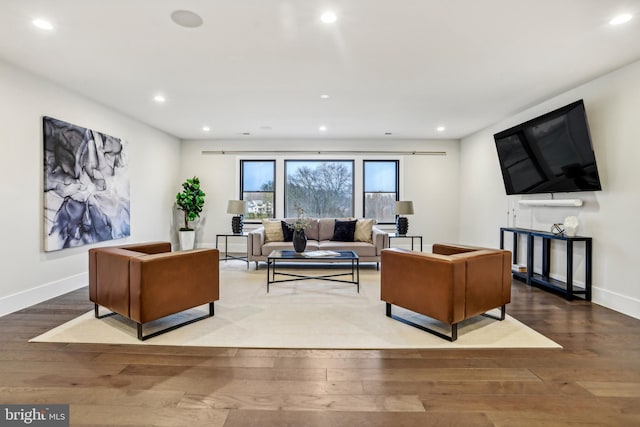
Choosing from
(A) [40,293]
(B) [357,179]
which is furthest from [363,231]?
(A) [40,293]

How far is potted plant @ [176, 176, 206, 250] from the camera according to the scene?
6.43 meters

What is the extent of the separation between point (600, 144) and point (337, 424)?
13.3 ft

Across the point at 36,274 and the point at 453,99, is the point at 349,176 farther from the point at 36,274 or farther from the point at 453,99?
the point at 36,274

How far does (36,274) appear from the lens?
349 centimetres

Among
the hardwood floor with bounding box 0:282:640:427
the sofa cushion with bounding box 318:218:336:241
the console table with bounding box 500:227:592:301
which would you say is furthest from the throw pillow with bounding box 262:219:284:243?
the console table with bounding box 500:227:592:301

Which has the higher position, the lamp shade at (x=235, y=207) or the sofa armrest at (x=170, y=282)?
the lamp shade at (x=235, y=207)

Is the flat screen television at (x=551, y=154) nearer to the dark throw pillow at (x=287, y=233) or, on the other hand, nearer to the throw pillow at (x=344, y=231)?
the throw pillow at (x=344, y=231)

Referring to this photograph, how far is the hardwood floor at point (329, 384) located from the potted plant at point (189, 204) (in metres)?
3.83

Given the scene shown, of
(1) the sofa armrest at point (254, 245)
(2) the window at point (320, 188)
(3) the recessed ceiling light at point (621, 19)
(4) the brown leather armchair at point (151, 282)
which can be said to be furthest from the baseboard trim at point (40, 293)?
(3) the recessed ceiling light at point (621, 19)

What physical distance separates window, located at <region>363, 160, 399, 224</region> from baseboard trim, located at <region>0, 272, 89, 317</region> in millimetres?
5163

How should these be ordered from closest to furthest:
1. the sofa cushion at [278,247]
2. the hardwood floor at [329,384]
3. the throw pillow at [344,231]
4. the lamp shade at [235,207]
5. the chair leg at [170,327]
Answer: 1. the hardwood floor at [329,384]
2. the chair leg at [170,327]
3. the sofa cushion at [278,247]
4. the throw pillow at [344,231]
5. the lamp shade at [235,207]

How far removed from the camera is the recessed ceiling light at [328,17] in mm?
2324

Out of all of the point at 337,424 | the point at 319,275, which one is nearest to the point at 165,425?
the point at 337,424

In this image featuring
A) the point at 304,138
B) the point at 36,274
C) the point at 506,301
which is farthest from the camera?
the point at 304,138
